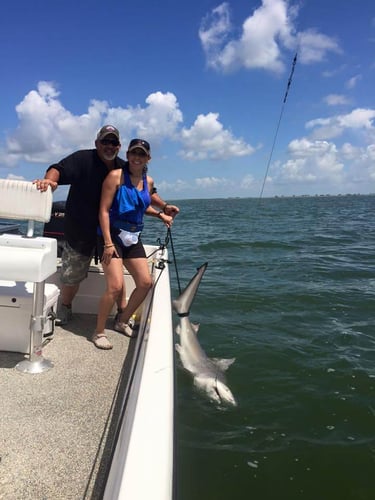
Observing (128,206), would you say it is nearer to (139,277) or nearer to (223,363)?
(139,277)

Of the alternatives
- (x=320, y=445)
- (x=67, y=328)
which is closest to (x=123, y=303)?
(x=67, y=328)

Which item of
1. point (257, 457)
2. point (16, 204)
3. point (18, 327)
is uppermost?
point (16, 204)

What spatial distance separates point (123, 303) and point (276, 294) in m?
5.40

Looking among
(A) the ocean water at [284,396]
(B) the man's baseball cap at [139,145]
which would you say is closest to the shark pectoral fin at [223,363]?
(A) the ocean water at [284,396]

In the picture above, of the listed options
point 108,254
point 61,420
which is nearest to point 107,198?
point 108,254

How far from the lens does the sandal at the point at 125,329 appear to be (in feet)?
15.0

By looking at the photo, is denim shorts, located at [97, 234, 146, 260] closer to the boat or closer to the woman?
the woman

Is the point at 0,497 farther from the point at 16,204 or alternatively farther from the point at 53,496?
the point at 16,204

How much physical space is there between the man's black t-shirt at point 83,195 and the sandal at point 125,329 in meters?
0.89

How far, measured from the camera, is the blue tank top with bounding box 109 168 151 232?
408 centimetres

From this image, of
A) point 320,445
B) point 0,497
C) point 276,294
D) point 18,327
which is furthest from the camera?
point 276,294

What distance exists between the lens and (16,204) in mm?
3289

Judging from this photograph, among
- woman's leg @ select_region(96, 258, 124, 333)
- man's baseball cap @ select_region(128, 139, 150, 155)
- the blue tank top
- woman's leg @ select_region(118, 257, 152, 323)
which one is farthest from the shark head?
man's baseball cap @ select_region(128, 139, 150, 155)

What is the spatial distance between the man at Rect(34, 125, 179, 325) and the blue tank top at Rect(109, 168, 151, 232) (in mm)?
285
